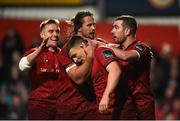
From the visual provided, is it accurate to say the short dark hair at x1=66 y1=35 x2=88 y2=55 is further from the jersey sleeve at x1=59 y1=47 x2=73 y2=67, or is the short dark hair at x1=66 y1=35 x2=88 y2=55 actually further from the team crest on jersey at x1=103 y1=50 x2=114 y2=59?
the team crest on jersey at x1=103 y1=50 x2=114 y2=59

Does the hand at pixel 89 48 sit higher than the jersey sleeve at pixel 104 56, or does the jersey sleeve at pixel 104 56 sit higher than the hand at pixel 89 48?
the hand at pixel 89 48

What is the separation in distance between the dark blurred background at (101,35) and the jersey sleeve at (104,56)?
219 inches

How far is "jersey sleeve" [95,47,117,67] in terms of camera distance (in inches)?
347

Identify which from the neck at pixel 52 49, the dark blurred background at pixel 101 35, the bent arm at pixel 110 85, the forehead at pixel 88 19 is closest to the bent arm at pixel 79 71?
the bent arm at pixel 110 85

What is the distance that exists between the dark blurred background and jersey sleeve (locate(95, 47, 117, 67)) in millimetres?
5557

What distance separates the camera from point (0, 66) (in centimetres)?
1606

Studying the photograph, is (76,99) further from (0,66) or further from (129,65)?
(0,66)

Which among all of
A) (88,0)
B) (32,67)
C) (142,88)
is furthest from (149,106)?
(88,0)

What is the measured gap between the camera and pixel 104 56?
8836 millimetres

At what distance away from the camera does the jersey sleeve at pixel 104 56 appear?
8805 millimetres

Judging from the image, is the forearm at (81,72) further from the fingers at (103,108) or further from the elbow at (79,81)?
the fingers at (103,108)

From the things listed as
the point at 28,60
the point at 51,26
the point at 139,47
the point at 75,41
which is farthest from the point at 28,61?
the point at 139,47

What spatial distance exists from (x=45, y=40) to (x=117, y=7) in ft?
32.7

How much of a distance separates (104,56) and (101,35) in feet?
21.6
